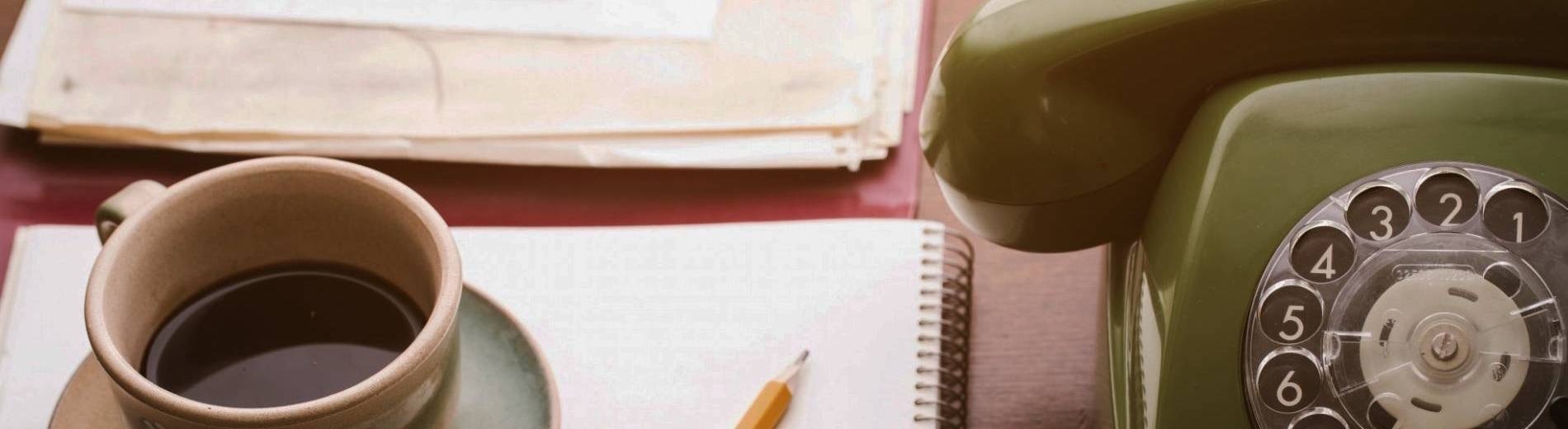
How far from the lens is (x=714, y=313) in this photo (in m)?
0.52

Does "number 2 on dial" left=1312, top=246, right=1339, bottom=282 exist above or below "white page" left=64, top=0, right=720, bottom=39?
above

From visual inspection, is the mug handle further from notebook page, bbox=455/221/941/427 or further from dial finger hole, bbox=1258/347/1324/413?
dial finger hole, bbox=1258/347/1324/413

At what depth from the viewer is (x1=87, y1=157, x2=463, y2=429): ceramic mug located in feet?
1.14

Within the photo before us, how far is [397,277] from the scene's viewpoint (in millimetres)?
424

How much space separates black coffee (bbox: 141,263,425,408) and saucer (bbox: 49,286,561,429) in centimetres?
3

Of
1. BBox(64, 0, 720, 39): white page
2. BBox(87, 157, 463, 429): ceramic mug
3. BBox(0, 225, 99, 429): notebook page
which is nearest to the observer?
BBox(87, 157, 463, 429): ceramic mug

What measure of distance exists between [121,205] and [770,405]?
0.75 feet

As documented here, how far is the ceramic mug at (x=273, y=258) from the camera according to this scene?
0.35m

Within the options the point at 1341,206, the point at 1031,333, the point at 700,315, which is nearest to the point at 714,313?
the point at 700,315

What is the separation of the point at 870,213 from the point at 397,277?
213mm

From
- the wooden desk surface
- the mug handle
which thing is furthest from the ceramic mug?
the wooden desk surface

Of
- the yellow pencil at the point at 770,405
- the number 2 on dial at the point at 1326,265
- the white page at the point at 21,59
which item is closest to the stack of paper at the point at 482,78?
the white page at the point at 21,59

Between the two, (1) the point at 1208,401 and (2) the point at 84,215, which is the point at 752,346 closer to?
(1) the point at 1208,401

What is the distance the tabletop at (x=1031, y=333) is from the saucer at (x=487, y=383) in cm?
13
